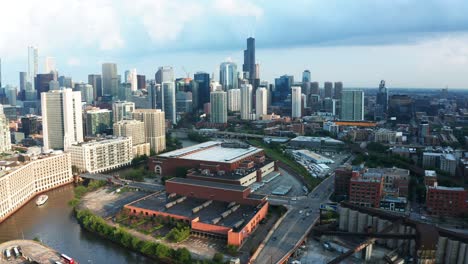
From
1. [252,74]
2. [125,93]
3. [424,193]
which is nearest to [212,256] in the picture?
[424,193]

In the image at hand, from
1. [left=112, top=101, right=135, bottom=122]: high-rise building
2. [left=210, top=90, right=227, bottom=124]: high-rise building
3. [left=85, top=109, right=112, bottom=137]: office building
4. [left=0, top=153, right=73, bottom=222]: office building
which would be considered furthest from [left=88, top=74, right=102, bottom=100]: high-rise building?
[left=0, top=153, right=73, bottom=222]: office building

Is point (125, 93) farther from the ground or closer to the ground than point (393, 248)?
farther from the ground

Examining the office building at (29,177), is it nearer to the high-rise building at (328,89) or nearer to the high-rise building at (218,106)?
the high-rise building at (218,106)

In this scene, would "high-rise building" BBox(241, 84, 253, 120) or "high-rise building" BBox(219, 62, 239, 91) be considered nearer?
"high-rise building" BBox(241, 84, 253, 120)

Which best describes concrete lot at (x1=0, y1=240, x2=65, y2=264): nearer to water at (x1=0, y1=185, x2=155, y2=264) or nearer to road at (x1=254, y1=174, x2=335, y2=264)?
water at (x1=0, y1=185, x2=155, y2=264)

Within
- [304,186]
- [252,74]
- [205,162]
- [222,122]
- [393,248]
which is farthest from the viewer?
[252,74]

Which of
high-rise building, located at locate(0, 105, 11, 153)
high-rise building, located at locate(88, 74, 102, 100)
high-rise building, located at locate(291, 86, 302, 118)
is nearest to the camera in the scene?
high-rise building, located at locate(0, 105, 11, 153)

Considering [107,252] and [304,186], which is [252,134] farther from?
[107,252]
